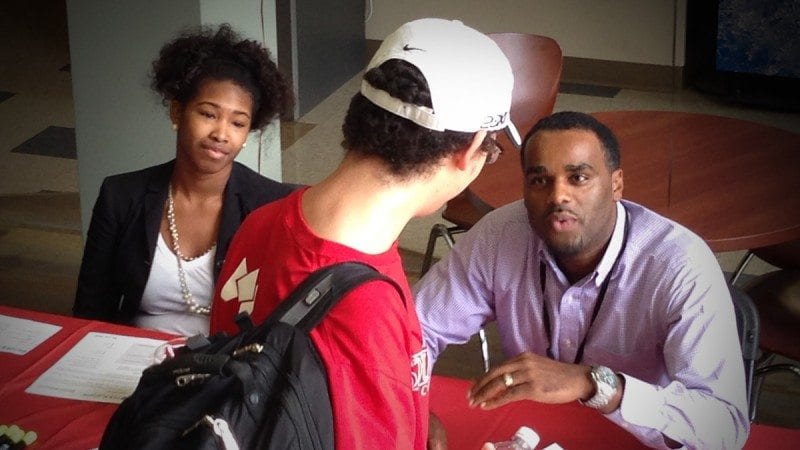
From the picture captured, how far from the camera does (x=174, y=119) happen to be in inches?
119

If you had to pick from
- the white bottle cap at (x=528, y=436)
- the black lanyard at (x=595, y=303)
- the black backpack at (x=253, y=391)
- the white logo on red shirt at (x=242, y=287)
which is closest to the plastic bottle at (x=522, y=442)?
the white bottle cap at (x=528, y=436)

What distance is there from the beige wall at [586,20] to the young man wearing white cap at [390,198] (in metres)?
5.39

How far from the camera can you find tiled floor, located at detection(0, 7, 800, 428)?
14.8 ft

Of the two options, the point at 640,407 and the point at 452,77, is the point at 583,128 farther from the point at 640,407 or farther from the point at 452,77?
the point at 452,77

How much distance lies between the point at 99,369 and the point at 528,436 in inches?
37.0

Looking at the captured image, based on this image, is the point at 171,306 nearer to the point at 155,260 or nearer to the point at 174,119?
the point at 155,260

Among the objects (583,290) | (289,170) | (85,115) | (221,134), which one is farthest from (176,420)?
(289,170)

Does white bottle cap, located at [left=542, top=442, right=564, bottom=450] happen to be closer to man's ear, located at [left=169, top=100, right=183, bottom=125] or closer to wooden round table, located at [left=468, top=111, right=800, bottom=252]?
wooden round table, located at [left=468, top=111, right=800, bottom=252]

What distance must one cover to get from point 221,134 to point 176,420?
1.49 metres

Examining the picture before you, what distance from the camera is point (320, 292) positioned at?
5.03 ft

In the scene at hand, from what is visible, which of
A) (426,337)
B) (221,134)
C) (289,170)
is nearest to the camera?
(426,337)

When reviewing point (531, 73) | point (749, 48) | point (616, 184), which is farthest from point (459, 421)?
point (749, 48)

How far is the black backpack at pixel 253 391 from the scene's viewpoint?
147cm

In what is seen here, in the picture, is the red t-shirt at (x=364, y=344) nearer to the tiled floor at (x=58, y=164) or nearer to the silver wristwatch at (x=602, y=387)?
the silver wristwatch at (x=602, y=387)
